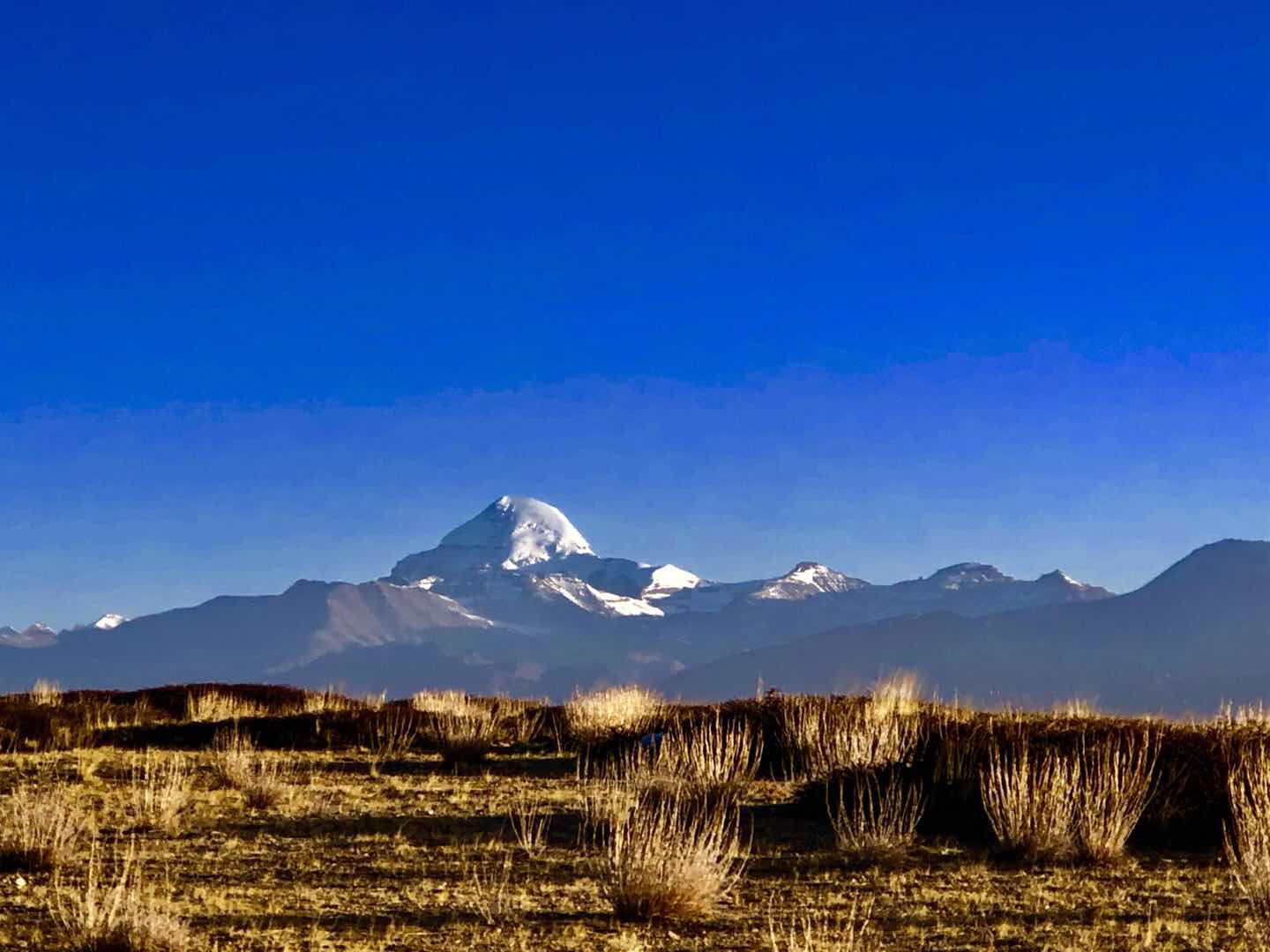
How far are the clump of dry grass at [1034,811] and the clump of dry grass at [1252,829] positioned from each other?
1.27 metres

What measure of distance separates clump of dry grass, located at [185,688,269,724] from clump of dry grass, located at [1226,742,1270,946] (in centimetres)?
1713

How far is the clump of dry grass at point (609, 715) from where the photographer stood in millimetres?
20016

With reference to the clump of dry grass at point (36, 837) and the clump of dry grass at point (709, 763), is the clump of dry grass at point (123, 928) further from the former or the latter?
the clump of dry grass at point (709, 763)

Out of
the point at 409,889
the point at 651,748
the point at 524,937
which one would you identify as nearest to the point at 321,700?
the point at 651,748

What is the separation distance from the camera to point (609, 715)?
20.6 metres

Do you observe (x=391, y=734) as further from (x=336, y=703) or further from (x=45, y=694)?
(x=45, y=694)

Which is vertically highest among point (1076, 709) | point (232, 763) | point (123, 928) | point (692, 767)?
point (1076, 709)

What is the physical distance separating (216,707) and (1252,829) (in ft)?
66.0

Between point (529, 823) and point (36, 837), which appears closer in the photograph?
point (36, 837)

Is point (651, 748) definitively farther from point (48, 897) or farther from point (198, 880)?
point (48, 897)

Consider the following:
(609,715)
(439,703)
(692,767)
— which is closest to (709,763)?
(692,767)

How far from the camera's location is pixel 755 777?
16.9 m

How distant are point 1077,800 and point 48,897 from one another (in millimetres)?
8218

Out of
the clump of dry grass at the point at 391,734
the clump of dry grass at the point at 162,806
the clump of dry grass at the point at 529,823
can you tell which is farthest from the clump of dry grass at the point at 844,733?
the clump of dry grass at the point at 162,806
